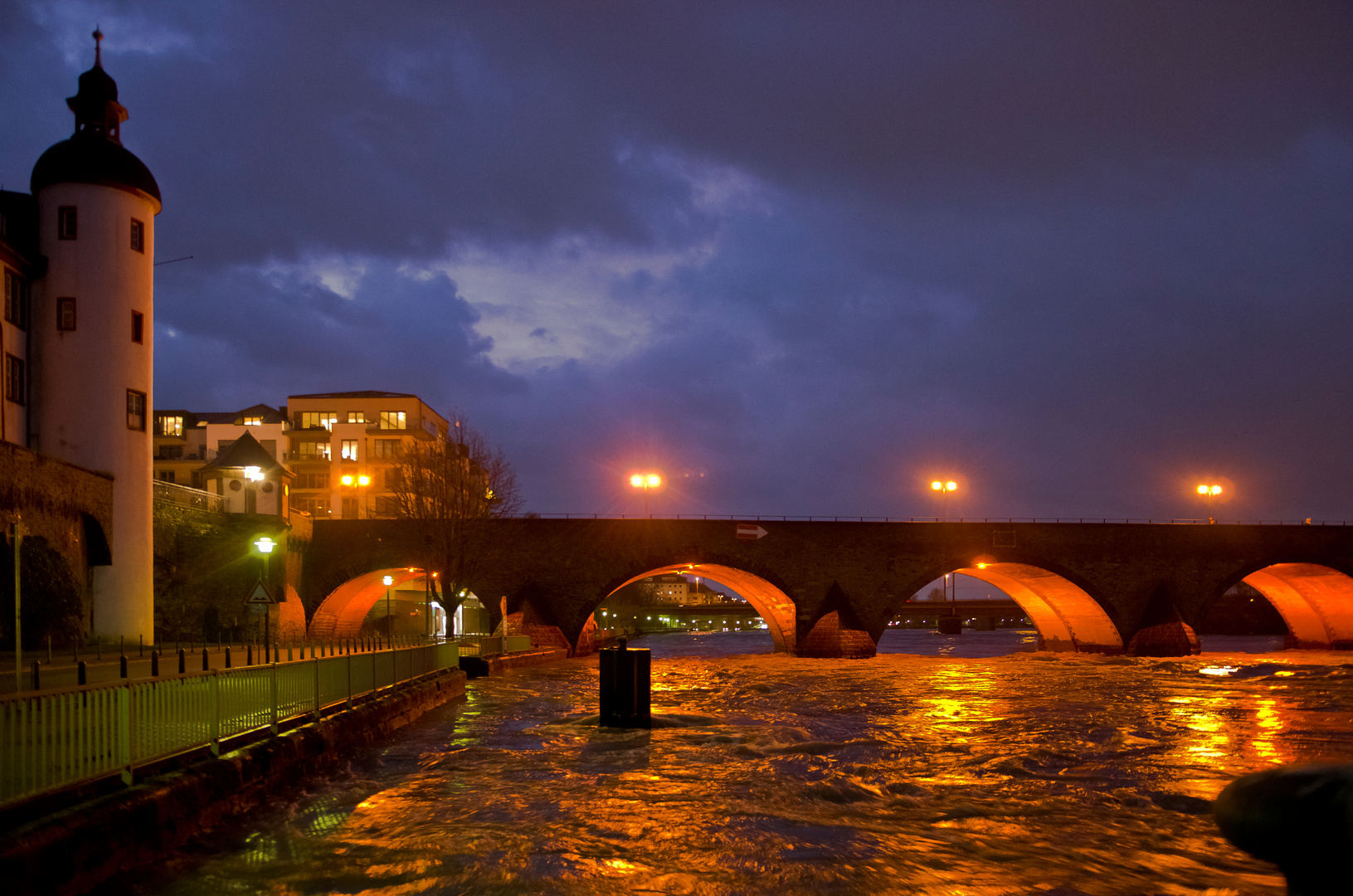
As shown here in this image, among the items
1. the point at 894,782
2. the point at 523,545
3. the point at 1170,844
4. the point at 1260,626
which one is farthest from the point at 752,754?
the point at 1260,626

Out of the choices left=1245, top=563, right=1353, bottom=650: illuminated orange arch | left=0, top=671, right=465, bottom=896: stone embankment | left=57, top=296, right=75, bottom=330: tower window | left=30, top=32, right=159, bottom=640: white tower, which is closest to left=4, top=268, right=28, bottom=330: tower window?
left=30, top=32, right=159, bottom=640: white tower

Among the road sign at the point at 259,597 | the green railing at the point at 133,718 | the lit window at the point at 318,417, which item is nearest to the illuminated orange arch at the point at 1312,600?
the road sign at the point at 259,597

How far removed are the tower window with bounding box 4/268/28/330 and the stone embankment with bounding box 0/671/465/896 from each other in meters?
24.0

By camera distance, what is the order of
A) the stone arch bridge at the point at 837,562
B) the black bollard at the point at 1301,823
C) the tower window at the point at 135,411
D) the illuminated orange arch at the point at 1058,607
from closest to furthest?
the black bollard at the point at 1301,823 < the tower window at the point at 135,411 < the stone arch bridge at the point at 837,562 < the illuminated orange arch at the point at 1058,607

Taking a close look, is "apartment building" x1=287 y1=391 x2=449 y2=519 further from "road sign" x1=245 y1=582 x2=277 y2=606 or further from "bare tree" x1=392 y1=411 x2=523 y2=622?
"road sign" x1=245 y1=582 x2=277 y2=606

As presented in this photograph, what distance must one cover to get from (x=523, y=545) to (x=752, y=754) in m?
30.9

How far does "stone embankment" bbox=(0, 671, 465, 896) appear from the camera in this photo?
22.1 feet

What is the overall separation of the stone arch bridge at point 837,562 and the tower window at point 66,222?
17.9 m

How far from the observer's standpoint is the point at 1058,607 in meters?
54.5

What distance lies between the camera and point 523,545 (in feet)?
151

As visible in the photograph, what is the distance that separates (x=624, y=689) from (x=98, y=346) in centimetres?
2374

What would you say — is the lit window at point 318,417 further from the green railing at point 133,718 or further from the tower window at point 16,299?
the green railing at point 133,718

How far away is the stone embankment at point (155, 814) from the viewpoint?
673 centimetres

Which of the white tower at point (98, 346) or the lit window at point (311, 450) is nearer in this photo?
the white tower at point (98, 346)
